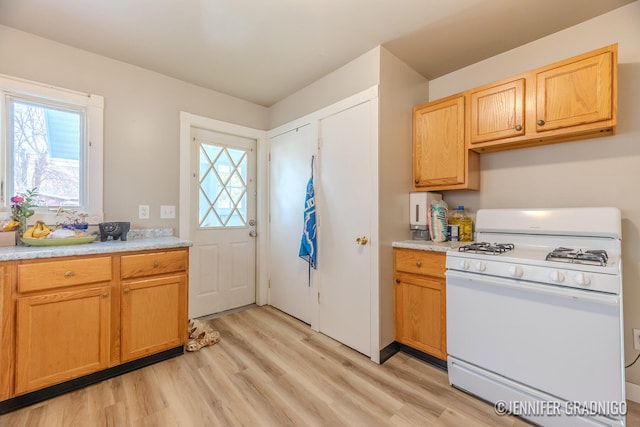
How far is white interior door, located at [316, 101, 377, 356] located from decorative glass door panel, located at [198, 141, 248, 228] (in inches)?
42.6

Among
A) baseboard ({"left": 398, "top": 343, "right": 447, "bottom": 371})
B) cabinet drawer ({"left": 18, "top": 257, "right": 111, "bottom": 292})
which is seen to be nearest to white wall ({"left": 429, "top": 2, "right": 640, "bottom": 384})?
baseboard ({"left": 398, "top": 343, "right": 447, "bottom": 371})

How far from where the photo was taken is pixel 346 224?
2.35m

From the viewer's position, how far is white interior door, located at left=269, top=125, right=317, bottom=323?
108 inches

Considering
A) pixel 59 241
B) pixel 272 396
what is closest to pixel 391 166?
pixel 272 396

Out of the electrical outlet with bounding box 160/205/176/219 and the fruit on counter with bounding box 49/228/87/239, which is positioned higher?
the electrical outlet with bounding box 160/205/176/219

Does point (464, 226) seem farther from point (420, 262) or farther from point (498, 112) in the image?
point (498, 112)

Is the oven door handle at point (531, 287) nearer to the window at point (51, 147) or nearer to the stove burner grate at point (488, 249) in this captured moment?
the stove burner grate at point (488, 249)

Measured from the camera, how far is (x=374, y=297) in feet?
6.94

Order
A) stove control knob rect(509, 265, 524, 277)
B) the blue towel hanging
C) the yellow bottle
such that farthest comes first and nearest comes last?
the blue towel hanging → the yellow bottle → stove control knob rect(509, 265, 524, 277)

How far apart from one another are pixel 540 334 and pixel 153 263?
8.02 feet

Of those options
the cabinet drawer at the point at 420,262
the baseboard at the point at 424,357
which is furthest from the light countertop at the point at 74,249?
the baseboard at the point at 424,357

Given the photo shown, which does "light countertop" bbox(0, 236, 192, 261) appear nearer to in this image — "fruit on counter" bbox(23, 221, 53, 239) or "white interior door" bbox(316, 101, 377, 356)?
"fruit on counter" bbox(23, 221, 53, 239)

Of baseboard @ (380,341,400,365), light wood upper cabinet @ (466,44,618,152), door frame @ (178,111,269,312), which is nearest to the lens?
light wood upper cabinet @ (466,44,618,152)

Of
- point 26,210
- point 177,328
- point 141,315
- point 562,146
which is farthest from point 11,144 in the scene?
point 562,146
